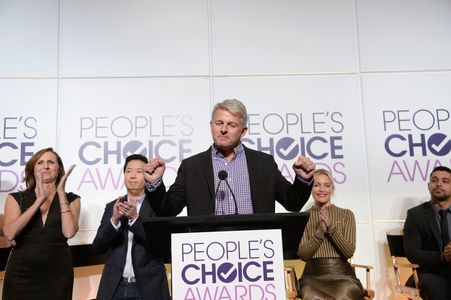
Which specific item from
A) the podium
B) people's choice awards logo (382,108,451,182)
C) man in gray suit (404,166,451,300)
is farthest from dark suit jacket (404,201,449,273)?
the podium

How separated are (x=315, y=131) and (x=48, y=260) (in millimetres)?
3079

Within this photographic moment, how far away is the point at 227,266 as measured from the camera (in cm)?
191

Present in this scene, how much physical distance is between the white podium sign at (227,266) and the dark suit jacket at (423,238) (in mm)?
2722

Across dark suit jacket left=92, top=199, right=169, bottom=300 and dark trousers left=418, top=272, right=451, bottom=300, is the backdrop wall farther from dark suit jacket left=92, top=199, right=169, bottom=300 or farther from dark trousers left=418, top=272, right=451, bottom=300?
dark suit jacket left=92, top=199, right=169, bottom=300

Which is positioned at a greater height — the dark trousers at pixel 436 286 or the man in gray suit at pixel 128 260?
the man in gray suit at pixel 128 260

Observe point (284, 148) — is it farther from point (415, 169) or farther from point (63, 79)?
point (63, 79)

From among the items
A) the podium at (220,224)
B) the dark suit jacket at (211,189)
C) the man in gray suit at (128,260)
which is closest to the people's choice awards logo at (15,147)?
the man in gray suit at (128,260)

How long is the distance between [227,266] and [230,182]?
2.36 ft

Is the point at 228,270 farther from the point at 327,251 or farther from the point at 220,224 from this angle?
the point at 327,251

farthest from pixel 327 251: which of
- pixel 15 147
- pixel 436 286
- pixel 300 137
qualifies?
pixel 15 147

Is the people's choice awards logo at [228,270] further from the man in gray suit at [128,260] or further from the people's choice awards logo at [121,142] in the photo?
the people's choice awards logo at [121,142]

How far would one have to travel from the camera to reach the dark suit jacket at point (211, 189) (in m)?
2.50

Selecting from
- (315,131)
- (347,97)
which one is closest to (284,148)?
(315,131)

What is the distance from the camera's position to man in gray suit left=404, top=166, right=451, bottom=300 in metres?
4.03
